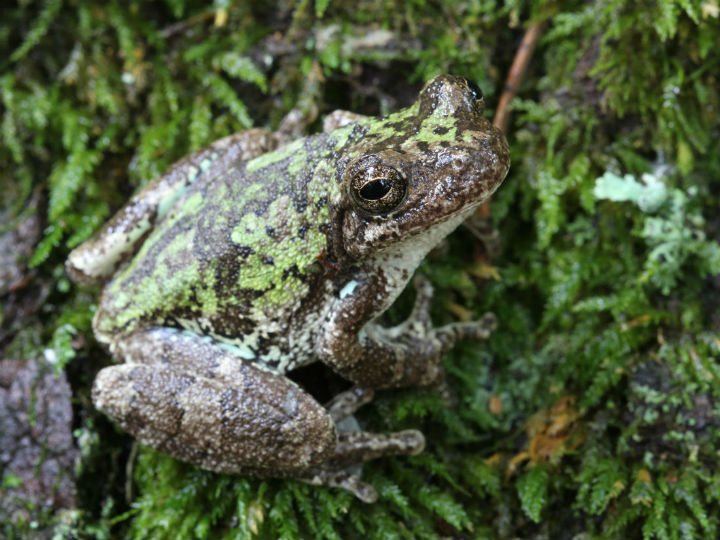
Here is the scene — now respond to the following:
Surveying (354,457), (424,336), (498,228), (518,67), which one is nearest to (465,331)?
(424,336)

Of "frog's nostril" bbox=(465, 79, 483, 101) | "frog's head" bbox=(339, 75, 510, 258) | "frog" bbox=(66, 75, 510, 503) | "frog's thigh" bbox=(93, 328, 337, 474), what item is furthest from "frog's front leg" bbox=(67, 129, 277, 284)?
"frog's nostril" bbox=(465, 79, 483, 101)

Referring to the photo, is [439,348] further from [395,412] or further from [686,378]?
[686,378]

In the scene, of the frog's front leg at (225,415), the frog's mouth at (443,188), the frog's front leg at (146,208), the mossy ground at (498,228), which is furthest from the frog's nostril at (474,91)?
the frog's front leg at (225,415)

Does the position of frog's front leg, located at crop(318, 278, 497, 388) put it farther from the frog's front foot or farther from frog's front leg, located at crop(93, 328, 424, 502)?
frog's front leg, located at crop(93, 328, 424, 502)

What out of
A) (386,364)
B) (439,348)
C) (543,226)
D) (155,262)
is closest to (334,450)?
(386,364)

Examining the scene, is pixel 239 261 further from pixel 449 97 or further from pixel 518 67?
pixel 518 67

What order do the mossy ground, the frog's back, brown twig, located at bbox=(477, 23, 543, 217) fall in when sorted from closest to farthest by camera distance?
1. the frog's back
2. the mossy ground
3. brown twig, located at bbox=(477, 23, 543, 217)
